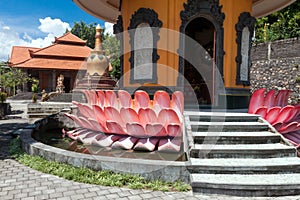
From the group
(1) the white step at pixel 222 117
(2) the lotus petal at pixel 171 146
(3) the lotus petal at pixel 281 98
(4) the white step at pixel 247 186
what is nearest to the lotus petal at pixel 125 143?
(2) the lotus petal at pixel 171 146

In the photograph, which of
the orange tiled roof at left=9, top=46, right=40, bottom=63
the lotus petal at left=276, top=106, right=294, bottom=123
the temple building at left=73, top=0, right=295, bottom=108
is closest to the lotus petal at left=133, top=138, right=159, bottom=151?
the temple building at left=73, top=0, right=295, bottom=108

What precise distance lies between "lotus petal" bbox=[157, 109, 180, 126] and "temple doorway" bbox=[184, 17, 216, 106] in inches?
133

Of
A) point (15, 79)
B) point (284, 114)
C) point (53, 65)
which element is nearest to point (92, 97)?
point (284, 114)

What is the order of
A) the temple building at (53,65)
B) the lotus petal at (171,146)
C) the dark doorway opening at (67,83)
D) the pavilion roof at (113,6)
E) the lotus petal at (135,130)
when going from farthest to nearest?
the dark doorway opening at (67,83) < the temple building at (53,65) < the pavilion roof at (113,6) < the lotus petal at (135,130) < the lotus petal at (171,146)

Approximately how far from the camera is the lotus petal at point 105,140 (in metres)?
5.59

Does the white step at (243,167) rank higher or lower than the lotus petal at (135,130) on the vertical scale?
lower

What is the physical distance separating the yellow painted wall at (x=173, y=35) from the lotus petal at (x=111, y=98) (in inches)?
57.9

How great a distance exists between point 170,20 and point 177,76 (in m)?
1.53

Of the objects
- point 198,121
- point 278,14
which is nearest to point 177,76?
point 198,121

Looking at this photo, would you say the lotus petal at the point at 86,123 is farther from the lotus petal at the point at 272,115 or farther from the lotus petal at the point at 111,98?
the lotus petal at the point at 272,115

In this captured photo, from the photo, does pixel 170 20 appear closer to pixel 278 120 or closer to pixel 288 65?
pixel 278 120

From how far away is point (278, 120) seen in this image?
17.8 ft

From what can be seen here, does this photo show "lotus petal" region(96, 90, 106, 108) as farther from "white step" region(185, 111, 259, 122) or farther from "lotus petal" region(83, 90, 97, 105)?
"white step" region(185, 111, 259, 122)

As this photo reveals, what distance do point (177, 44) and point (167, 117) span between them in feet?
7.86
